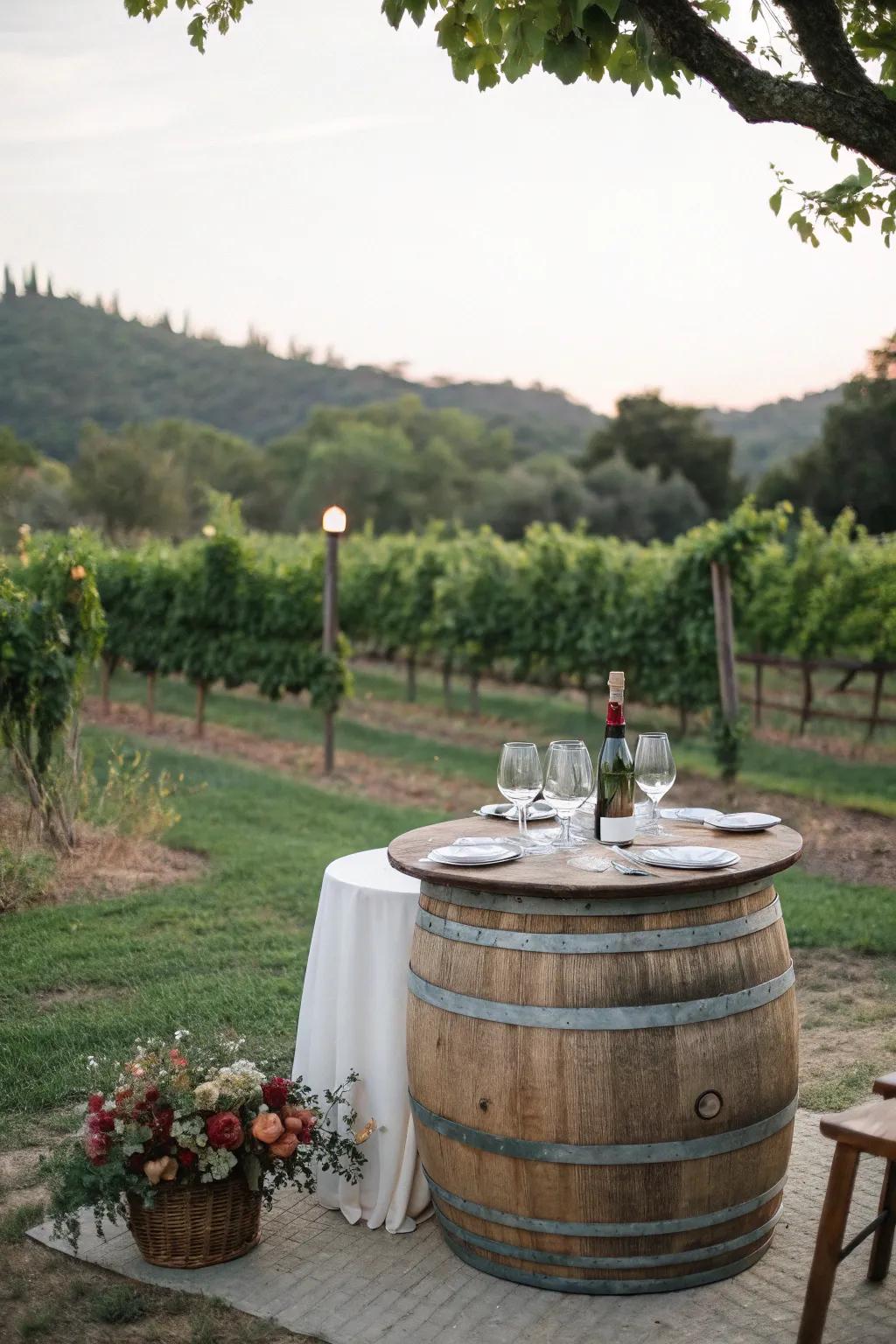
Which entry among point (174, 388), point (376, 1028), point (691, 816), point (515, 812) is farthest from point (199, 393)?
point (376, 1028)

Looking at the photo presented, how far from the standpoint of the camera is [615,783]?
10.5 feet

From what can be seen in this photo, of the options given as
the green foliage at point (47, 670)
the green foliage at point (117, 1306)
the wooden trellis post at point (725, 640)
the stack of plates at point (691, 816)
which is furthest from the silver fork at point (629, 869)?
the wooden trellis post at point (725, 640)

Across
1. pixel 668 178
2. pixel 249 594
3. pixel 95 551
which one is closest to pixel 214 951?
pixel 668 178

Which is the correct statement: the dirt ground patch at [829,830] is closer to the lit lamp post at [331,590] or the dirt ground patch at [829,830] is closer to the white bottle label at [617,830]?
the lit lamp post at [331,590]

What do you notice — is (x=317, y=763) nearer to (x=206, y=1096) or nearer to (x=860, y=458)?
(x=206, y=1096)

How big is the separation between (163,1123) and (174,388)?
172ft

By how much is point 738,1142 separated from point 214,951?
3564 millimetres

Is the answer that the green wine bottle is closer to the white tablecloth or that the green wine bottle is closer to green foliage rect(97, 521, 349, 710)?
the white tablecloth

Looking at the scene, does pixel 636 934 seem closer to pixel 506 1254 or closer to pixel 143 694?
pixel 506 1254

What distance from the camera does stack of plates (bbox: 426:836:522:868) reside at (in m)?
2.96

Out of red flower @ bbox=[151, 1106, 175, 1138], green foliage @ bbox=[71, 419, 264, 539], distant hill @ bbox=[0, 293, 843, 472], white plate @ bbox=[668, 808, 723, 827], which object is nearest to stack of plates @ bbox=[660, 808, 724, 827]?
white plate @ bbox=[668, 808, 723, 827]

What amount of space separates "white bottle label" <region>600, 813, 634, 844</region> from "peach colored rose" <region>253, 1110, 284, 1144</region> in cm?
111

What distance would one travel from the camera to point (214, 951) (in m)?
5.88

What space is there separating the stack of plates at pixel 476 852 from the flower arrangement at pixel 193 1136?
0.74 m
